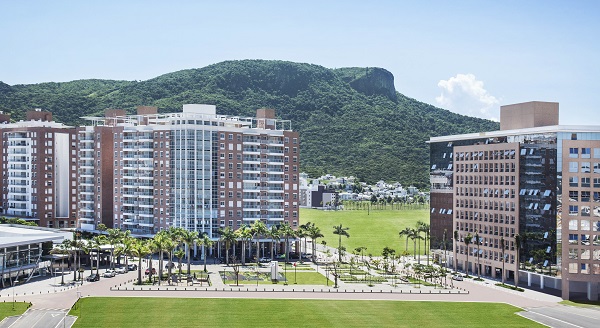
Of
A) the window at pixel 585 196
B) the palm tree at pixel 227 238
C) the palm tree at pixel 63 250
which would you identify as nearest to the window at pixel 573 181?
the window at pixel 585 196

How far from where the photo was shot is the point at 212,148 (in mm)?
163625

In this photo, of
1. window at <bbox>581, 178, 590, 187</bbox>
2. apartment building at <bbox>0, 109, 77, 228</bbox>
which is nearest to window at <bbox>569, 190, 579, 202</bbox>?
window at <bbox>581, 178, 590, 187</bbox>

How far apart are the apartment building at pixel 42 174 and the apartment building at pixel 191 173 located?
14.6 meters

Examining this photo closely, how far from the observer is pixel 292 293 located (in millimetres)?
117938

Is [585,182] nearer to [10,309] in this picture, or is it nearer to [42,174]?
[10,309]

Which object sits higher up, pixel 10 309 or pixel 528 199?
pixel 528 199

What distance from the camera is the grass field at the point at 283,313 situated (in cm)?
9553

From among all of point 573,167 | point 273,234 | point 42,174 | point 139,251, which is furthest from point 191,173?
point 573,167

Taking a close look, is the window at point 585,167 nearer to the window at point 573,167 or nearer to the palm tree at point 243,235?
the window at point 573,167

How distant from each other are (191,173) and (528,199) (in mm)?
73655

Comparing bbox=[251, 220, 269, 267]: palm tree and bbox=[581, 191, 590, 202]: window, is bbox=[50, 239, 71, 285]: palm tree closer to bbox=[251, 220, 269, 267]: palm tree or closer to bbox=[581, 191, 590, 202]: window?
bbox=[251, 220, 269, 267]: palm tree

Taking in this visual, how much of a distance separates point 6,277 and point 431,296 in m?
72.6

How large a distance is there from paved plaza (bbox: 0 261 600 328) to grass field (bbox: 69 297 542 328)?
11.6 feet

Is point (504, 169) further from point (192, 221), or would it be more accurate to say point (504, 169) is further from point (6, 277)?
point (6, 277)
